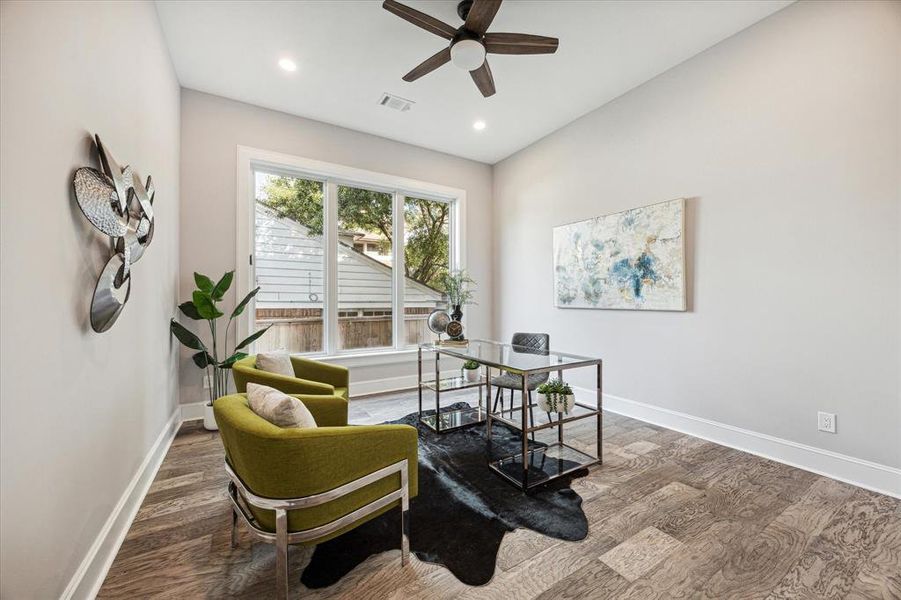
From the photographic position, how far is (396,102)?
3.84 meters

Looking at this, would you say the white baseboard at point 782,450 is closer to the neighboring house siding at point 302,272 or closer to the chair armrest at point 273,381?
the chair armrest at point 273,381

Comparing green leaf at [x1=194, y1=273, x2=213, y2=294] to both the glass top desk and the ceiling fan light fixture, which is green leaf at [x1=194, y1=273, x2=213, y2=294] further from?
the ceiling fan light fixture

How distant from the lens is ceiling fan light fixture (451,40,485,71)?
2482mm

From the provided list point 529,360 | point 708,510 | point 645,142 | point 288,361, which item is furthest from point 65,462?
point 645,142

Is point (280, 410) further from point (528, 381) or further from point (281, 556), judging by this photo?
point (528, 381)

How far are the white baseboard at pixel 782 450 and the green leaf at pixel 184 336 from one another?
3986 millimetres

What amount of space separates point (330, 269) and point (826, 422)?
450 centimetres

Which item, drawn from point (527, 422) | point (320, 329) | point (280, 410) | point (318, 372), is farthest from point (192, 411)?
point (527, 422)

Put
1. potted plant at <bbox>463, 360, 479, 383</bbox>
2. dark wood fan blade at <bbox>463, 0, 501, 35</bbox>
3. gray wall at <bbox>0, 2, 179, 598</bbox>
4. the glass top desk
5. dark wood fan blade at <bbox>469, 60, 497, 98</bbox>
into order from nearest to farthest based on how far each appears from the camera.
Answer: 1. gray wall at <bbox>0, 2, 179, 598</bbox>
2. dark wood fan blade at <bbox>463, 0, 501, 35</bbox>
3. the glass top desk
4. dark wood fan blade at <bbox>469, 60, 497, 98</bbox>
5. potted plant at <bbox>463, 360, 479, 383</bbox>

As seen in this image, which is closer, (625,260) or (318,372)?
(318,372)

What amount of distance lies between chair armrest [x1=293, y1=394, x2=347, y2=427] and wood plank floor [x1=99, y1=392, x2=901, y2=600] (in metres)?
0.65

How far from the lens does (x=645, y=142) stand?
356 centimetres

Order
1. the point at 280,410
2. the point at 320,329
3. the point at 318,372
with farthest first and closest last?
the point at 320,329
the point at 318,372
the point at 280,410

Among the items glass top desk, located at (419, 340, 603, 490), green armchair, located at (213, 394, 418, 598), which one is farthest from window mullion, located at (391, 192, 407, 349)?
→ green armchair, located at (213, 394, 418, 598)
